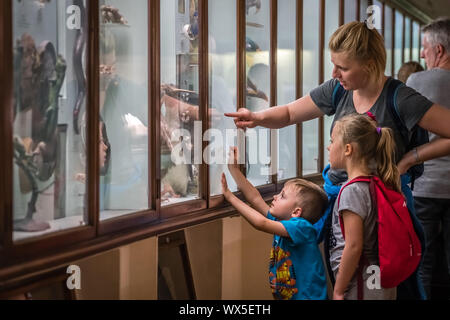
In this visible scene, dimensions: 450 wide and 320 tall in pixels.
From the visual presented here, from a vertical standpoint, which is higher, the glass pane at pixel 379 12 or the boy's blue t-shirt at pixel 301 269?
the glass pane at pixel 379 12

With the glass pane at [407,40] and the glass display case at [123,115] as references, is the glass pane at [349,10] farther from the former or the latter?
the glass pane at [407,40]

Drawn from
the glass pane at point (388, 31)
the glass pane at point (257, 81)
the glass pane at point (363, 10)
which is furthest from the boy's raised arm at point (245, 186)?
the glass pane at point (388, 31)

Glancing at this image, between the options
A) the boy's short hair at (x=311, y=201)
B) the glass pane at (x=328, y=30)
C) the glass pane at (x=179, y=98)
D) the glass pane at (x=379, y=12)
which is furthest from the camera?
the glass pane at (x=379, y=12)

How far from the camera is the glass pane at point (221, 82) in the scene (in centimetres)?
297

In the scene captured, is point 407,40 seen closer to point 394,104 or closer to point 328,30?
point 328,30

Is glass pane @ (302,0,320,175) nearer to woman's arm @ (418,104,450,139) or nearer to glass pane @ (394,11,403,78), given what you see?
woman's arm @ (418,104,450,139)

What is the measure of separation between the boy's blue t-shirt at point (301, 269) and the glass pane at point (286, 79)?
4.26 feet

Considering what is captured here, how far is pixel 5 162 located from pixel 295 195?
119 cm

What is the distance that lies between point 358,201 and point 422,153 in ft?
1.26

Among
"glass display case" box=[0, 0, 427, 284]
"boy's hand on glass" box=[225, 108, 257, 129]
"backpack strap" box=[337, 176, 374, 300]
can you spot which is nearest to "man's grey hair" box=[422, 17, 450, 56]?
"glass display case" box=[0, 0, 427, 284]

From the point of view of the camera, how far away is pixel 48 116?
6.62 feet

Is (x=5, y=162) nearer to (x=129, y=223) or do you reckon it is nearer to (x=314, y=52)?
(x=129, y=223)

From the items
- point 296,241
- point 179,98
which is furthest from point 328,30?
point 296,241

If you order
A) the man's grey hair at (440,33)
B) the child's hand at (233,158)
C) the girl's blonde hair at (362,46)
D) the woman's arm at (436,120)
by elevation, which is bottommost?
the child's hand at (233,158)
